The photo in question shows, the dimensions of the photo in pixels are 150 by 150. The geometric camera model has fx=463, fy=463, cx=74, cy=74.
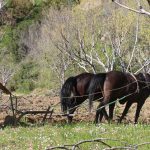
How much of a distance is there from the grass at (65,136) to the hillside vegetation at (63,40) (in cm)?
843

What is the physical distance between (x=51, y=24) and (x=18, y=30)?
20202 millimetres

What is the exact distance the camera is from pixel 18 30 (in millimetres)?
57500

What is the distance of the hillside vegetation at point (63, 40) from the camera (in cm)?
2605

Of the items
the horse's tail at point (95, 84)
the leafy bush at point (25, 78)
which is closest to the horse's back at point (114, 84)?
the horse's tail at point (95, 84)

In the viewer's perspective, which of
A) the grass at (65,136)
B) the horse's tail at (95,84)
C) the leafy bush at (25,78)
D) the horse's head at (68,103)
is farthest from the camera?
the leafy bush at (25,78)

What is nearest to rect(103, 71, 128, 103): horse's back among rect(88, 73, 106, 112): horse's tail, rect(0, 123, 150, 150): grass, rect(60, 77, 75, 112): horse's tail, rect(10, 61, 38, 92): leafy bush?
rect(88, 73, 106, 112): horse's tail

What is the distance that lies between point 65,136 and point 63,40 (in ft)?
65.0

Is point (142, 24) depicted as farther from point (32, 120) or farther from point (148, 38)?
point (32, 120)

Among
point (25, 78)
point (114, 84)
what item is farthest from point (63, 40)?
point (25, 78)

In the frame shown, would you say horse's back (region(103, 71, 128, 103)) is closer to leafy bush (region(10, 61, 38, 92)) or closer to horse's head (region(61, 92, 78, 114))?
horse's head (region(61, 92, 78, 114))

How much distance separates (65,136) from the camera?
8531 millimetres

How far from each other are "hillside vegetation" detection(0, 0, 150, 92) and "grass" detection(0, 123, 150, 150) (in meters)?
8.43

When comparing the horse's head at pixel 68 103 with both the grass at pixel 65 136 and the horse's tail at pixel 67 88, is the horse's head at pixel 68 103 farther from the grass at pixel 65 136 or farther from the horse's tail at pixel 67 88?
the grass at pixel 65 136

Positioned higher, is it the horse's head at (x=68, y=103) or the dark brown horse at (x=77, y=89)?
the dark brown horse at (x=77, y=89)
